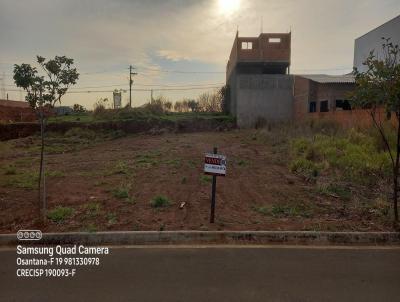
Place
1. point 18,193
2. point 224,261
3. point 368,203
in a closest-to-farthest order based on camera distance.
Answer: point 224,261, point 368,203, point 18,193

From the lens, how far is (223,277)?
3.81 meters

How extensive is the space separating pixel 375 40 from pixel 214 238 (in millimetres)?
34212

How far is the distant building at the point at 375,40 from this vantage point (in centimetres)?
2766

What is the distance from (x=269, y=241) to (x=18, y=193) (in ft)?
19.6

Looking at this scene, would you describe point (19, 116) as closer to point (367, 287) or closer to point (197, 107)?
point (197, 107)

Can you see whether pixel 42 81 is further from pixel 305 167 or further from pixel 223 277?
pixel 305 167

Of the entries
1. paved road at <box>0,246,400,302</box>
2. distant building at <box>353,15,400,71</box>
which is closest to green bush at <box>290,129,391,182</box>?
paved road at <box>0,246,400,302</box>

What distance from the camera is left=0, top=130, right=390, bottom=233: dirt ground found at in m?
5.52

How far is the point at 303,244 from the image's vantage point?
4910mm

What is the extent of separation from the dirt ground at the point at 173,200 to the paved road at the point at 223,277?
847 mm

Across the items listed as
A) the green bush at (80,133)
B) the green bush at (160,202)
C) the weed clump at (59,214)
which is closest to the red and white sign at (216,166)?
the green bush at (160,202)

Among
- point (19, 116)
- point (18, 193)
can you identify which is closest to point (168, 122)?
point (19, 116)

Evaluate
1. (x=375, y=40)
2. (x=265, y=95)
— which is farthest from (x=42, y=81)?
(x=375, y=40)

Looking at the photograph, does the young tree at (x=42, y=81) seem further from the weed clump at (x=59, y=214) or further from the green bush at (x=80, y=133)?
the green bush at (x=80, y=133)
